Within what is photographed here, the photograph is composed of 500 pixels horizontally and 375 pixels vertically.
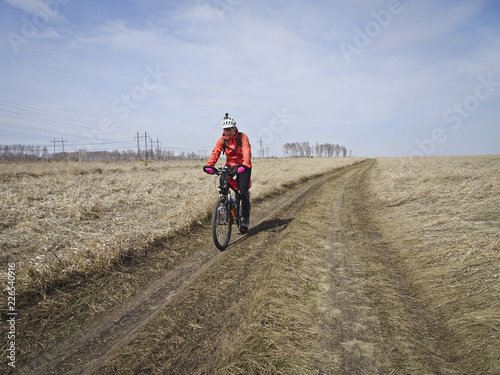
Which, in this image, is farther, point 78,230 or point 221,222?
point 78,230

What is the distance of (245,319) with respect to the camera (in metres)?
3.09

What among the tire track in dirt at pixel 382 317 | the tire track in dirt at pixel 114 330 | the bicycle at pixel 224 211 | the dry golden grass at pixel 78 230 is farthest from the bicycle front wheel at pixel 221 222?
Result: the tire track in dirt at pixel 382 317

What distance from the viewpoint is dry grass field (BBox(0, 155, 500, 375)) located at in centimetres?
247

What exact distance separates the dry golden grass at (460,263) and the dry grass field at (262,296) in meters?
0.02

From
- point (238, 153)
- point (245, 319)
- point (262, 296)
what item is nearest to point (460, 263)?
point (262, 296)

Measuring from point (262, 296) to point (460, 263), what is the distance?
338cm

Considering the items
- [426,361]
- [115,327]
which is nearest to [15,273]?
[115,327]

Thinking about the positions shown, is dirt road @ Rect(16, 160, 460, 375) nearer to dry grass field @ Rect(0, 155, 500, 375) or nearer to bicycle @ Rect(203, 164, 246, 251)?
dry grass field @ Rect(0, 155, 500, 375)

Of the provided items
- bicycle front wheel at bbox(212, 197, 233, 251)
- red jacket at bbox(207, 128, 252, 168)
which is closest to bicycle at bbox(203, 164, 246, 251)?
bicycle front wheel at bbox(212, 197, 233, 251)

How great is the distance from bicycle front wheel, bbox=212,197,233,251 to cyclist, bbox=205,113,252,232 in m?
0.64

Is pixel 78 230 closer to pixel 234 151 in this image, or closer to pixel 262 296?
pixel 234 151

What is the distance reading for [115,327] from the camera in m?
3.07

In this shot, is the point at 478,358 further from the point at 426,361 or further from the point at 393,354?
the point at 393,354

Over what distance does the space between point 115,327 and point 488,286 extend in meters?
4.92
